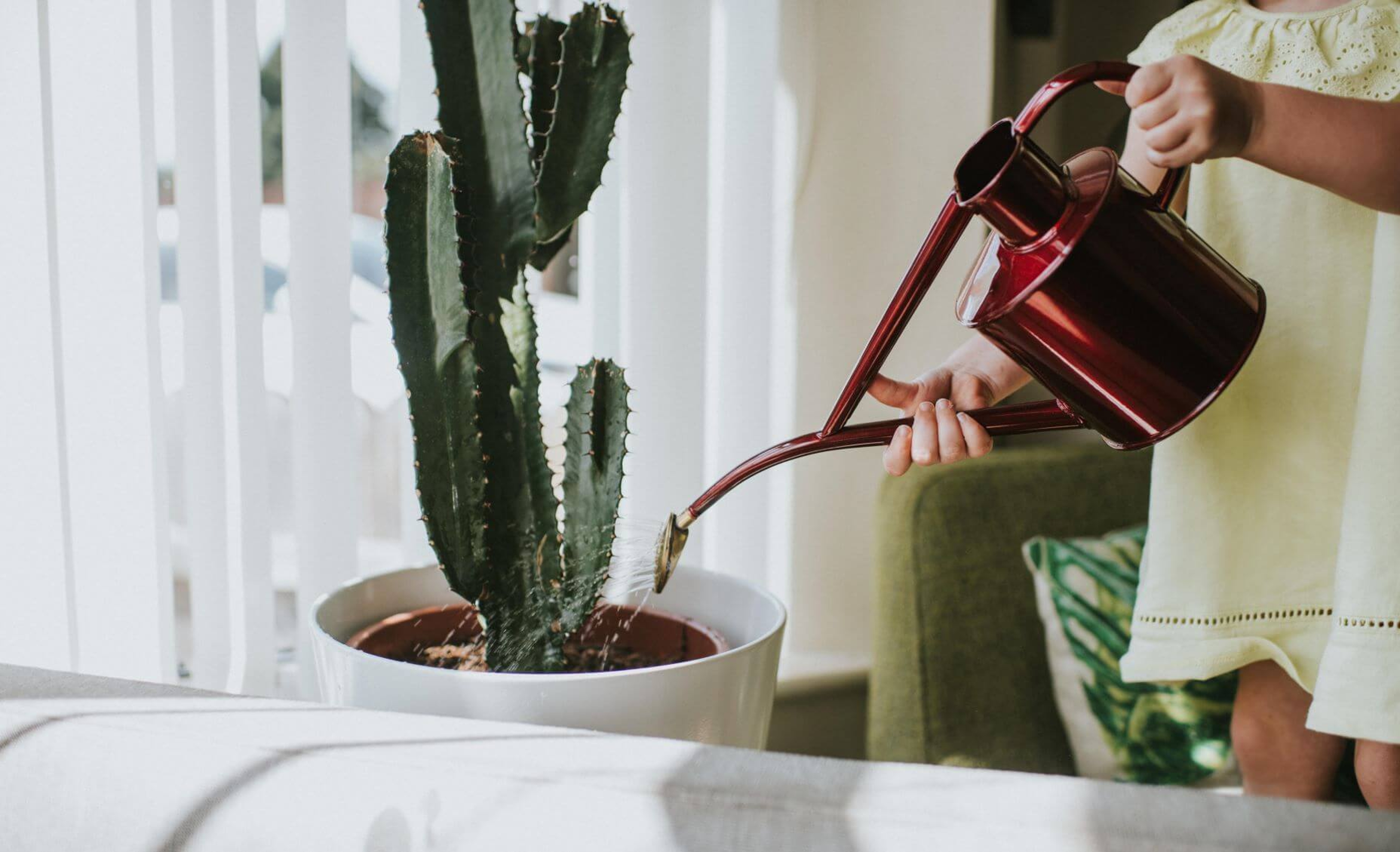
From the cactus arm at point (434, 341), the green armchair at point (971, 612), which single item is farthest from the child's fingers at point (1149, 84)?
the green armchair at point (971, 612)

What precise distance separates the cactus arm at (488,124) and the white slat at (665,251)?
61cm

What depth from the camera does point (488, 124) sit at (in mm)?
699

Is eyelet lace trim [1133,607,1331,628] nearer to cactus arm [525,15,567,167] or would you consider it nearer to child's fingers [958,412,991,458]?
child's fingers [958,412,991,458]

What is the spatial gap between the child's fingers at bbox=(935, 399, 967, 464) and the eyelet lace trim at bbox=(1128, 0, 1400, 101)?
1.01ft

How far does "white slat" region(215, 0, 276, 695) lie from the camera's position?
960 millimetres

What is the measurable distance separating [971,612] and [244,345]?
0.91m

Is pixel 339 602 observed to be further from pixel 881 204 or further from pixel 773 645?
pixel 881 204

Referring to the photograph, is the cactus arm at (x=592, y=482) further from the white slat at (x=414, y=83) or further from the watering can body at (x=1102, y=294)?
the white slat at (x=414, y=83)

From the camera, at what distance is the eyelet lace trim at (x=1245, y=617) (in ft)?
2.53

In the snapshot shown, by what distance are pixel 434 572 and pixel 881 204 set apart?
94 centimetres

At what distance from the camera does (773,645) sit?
0.67 meters

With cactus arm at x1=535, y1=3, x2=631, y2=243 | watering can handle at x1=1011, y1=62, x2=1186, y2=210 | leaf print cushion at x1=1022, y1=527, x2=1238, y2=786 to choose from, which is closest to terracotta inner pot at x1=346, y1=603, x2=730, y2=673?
cactus arm at x1=535, y1=3, x2=631, y2=243

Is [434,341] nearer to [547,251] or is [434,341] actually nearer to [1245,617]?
[547,251]

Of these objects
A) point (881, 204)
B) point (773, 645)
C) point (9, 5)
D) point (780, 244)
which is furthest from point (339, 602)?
point (881, 204)
